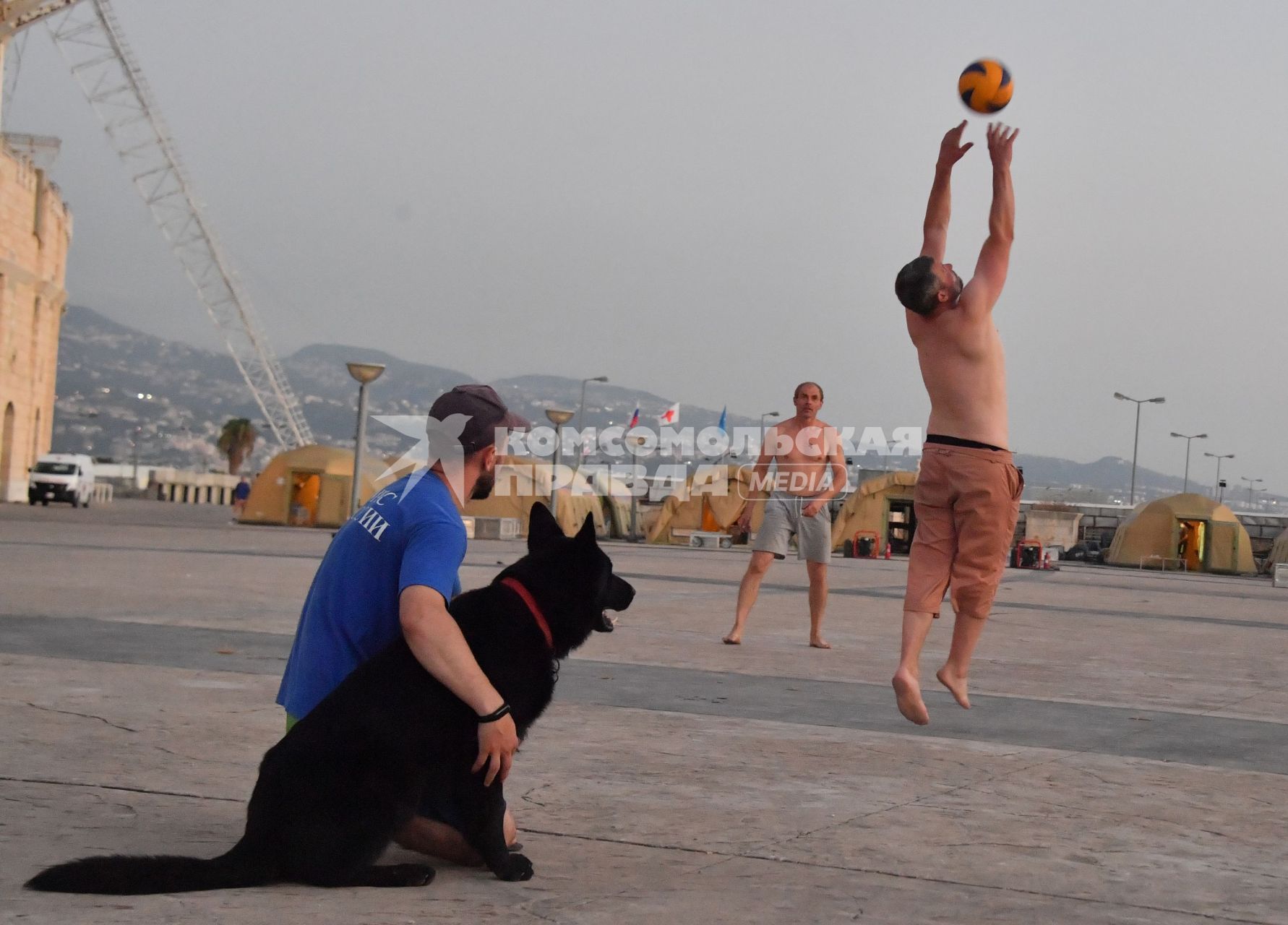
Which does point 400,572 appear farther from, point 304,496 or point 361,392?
point 304,496

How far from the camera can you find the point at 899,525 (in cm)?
4450

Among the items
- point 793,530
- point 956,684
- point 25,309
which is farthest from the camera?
point 25,309

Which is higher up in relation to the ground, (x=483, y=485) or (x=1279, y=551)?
(x=1279, y=551)

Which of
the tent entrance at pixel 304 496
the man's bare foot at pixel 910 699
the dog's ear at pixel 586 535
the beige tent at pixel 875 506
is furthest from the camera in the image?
the beige tent at pixel 875 506

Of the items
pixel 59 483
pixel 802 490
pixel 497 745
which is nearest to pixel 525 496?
pixel 59 483

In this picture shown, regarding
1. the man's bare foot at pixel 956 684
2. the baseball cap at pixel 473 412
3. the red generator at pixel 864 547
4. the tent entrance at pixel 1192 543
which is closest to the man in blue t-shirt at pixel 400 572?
the baseball cap at pixel 473 412

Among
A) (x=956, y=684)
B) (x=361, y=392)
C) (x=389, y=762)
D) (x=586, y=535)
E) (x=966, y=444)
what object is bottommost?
(x=389, y=762)

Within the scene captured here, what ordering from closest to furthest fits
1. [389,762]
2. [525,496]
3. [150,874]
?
[150,874]
[389,762]
[525,496]

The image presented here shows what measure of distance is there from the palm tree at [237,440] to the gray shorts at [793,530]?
9474cm

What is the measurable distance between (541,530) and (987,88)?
2.85m

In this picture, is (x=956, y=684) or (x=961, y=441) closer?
(x=961, y=441)

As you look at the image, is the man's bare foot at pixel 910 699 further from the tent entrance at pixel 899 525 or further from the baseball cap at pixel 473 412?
the tent entrance at pixel 899 525

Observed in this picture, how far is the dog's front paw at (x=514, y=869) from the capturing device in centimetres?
293

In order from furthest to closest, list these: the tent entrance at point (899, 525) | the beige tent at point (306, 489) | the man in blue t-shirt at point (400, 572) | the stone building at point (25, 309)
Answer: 1. the stone building at point (25, 309)
2. the tent entrance at point (899, 525)
3. the beige tent at point (306, 489)
4. the man in blue t-shirt at point (400, 572)
